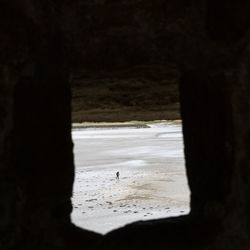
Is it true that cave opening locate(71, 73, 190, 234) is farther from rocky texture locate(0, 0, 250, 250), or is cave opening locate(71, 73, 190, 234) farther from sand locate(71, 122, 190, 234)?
rocky texture locate(0, 0, 250, 250)

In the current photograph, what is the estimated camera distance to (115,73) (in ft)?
4.27

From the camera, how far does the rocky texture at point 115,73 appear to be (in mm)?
1199

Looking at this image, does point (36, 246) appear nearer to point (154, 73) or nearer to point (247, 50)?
point (154, 73)

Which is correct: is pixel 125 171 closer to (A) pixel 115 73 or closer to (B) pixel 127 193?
(B) pixel 127 193

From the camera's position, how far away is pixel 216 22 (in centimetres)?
124

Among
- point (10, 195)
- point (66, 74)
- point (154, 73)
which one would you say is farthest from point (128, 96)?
point (10, 195)

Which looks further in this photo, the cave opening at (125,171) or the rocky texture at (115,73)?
the cave opening at (125,171)

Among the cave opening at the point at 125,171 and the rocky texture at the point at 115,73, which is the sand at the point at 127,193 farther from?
the rocky texture at the point at 115,73

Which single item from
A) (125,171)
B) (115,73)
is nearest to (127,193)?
(125,171)

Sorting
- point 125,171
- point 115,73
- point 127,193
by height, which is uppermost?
point 115,73

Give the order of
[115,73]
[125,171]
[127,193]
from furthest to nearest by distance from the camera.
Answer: [125,171] < [127,193] < [115,73]

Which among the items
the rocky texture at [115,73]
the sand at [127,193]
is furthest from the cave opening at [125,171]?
the rocky texture at [115,73]

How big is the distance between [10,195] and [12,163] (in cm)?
10

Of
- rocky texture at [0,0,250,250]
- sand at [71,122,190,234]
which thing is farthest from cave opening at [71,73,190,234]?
rocky texture at [0,0,250,250]
